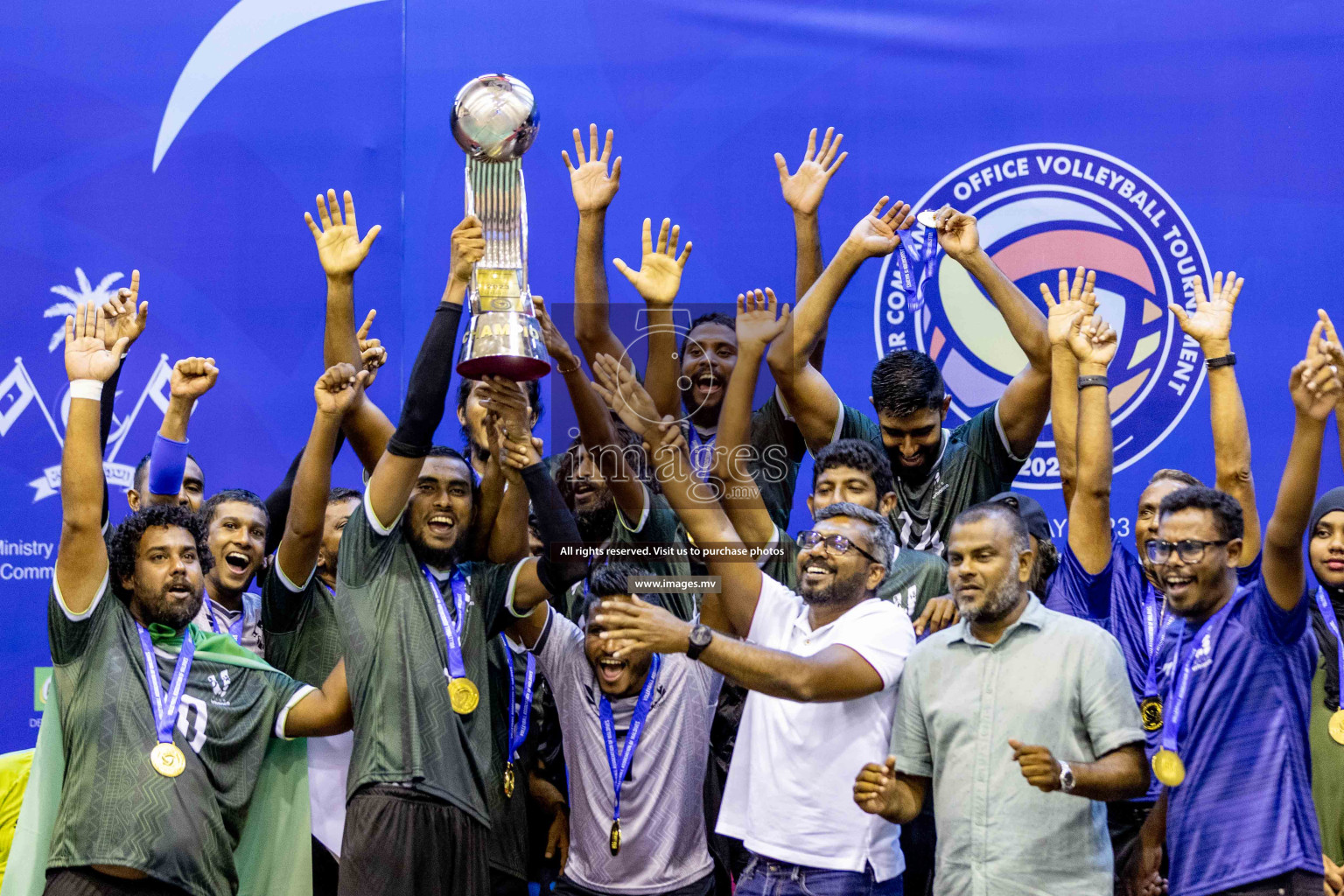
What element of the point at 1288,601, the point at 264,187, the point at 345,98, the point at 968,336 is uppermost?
the point at 345,98

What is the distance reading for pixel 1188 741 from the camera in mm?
3514

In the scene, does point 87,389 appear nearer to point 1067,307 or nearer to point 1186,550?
point 1067,307

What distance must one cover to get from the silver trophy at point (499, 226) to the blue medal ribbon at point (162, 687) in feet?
3.71

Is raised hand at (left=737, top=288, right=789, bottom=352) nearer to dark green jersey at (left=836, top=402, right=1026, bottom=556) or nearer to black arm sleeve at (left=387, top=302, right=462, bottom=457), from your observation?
dark green jersey at (left=836, top=402, right=1026, bottom=556)

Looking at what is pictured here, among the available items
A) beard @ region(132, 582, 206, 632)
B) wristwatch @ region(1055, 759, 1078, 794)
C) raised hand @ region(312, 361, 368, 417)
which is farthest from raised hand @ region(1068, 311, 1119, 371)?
beard @ region(132, 582, 206, 632)

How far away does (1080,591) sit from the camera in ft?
12.9

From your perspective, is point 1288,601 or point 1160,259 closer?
point 1288,601

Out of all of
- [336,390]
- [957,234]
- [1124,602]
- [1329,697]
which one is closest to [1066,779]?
[1124,602]

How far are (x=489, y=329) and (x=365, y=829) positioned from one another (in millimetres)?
1421

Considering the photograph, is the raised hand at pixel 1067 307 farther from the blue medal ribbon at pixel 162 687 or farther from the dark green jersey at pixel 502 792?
the blue medal ribbon at pixel 162 687

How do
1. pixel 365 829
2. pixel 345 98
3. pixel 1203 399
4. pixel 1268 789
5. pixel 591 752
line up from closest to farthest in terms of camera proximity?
1. pixel 1268 789
2. pixel 365 829
3. pixel 591 752
4. pixel 1203 399
5. pixel 345 98

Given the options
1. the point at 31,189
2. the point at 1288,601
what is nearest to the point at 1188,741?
the point at 1288,601

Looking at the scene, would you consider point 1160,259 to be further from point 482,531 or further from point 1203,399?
point 482,531

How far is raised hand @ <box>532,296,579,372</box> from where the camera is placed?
4312 mm
